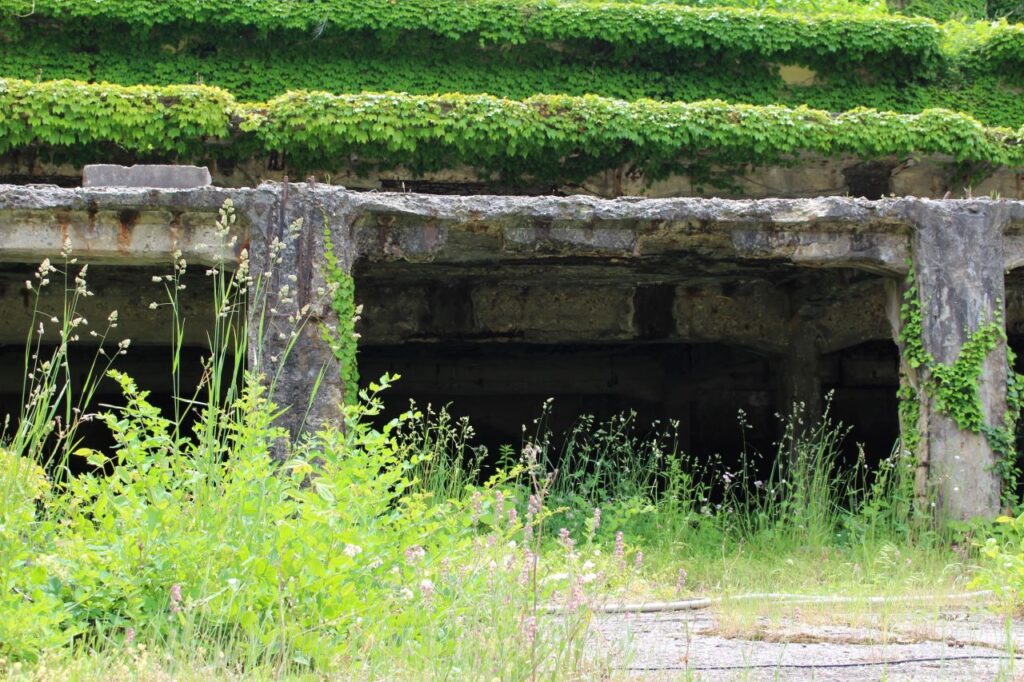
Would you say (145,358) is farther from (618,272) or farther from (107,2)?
(618,272)

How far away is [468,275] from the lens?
9383 mm

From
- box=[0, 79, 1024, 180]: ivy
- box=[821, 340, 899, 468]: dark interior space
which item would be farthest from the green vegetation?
box=[821, 340, 899, 468]: dark interior space

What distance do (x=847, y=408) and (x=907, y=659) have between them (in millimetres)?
10919

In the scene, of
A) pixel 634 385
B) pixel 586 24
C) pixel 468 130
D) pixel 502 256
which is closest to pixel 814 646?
pixel 502 256

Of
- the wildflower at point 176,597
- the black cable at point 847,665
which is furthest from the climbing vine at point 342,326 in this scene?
the wildflower at point 176,597

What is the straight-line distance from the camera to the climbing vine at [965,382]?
720 centimetres

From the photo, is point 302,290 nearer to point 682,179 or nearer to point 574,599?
point 574,599

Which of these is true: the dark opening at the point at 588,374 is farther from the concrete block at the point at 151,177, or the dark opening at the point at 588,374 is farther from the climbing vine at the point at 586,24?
the concrete block at the point at 151,177

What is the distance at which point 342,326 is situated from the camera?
668cm

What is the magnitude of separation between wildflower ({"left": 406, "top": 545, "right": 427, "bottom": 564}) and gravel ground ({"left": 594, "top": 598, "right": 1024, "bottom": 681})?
1.97 feet

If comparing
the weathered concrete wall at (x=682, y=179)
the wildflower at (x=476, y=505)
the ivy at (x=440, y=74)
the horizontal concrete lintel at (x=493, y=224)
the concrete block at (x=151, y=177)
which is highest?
the ivy at (x=440, y=74)

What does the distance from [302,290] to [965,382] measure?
433 centimetres

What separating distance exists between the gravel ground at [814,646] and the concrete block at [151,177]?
4065 millimetres

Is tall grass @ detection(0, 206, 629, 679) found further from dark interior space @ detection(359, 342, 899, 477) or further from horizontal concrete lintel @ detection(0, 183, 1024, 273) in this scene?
dark interior space @ detection(359, 342, 899, 477)
